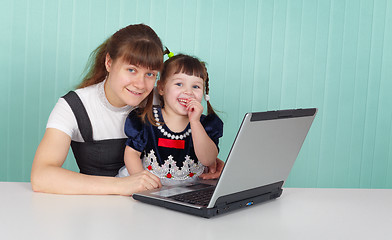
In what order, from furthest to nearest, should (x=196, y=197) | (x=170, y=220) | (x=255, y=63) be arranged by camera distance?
(x=255, y=63) → (x=196, y=197) → (x=170, y=220)

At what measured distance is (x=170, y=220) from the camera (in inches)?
43.1

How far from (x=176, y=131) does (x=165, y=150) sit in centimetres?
9

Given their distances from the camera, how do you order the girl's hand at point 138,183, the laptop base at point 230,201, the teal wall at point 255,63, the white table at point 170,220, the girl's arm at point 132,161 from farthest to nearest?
1. the teal wall at point 255,63
2. the girl's arm at point 132,161
3. the girl's hand at point 138,183
4. the laptop base at point 230,201
5. the white table at point 170,220

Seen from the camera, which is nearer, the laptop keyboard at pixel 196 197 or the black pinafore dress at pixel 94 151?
the laptop keyboard at pixel 196 197

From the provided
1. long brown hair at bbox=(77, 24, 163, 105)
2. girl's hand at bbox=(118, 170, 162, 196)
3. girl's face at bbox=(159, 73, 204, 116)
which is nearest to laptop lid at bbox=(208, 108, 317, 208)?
girl's hand at bbox=(118, 170, 162, 196)

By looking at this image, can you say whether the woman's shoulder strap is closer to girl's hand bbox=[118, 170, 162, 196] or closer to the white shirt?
the white shirt

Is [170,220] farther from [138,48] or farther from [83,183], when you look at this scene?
[138,48]

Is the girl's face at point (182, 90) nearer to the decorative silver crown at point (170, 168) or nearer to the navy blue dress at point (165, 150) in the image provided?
the navy blue dress at point (165, 150)

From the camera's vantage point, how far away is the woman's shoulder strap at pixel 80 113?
1.80 meters

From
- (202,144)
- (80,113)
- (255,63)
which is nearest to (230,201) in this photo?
(202,144)

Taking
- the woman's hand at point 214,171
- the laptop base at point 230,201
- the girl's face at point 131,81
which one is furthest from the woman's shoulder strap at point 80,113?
the laptop base at point 230,201

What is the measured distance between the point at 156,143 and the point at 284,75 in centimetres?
207

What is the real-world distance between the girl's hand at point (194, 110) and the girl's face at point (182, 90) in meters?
0.04

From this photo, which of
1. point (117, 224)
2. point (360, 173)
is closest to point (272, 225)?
point (117, 224)
